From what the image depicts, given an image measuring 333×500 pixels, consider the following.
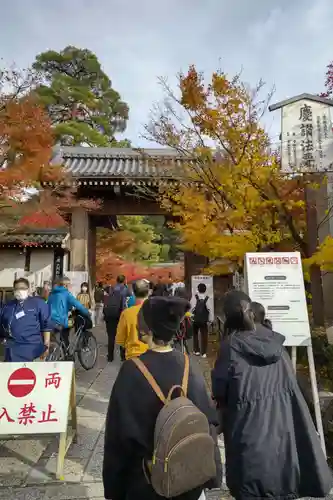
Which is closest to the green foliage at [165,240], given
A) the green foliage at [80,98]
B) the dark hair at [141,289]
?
the green foliage at [80,98]

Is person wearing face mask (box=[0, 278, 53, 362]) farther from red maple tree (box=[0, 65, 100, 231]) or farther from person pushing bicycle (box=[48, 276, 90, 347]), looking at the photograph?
red maple tree (box=[0, 65, 100, 231])

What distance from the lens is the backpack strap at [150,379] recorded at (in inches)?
67.9

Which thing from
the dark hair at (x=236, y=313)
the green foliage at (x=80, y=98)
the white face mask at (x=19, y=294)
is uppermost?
the green foliage at (x=80, y=98)

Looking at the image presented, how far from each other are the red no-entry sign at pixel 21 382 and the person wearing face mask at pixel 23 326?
2.59 feet

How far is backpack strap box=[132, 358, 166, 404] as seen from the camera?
Answer: 1.72 meters

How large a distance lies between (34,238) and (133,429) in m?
12.1

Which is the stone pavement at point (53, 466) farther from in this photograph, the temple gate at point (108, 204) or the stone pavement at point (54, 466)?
the temple gate at point (108, 204)

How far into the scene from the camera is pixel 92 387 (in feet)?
19.8

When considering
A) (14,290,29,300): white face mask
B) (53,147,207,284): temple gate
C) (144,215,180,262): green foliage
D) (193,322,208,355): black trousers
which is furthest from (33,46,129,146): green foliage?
(14,290,29,300): white face mask

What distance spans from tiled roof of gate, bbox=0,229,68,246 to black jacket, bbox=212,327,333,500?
1136 centimetres

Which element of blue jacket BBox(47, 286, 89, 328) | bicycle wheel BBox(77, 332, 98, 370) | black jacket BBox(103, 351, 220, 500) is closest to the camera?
black jacket BBox(103, 351, 220, 500)

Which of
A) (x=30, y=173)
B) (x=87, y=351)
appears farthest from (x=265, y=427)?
(x=30, y=173)

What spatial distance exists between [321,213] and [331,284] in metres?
2.54

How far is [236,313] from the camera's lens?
243 centimetres
